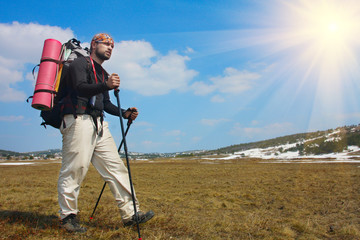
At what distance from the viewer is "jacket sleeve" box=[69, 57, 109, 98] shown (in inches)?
144

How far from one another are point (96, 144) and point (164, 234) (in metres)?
1.92

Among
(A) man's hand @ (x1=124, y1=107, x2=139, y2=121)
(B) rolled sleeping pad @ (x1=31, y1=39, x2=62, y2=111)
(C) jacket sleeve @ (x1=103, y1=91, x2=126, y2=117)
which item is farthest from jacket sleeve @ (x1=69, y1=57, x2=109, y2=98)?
(A) man's hand @ (x1=124, y1=107, x2=139, y2=121)

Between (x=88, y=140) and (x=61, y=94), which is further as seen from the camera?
(x=61, y=94)

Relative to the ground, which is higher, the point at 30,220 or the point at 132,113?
the point at 132,113

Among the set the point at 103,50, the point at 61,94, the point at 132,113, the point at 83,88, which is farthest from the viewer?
the point at 132,113

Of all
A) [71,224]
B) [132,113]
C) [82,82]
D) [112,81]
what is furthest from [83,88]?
[71,224]

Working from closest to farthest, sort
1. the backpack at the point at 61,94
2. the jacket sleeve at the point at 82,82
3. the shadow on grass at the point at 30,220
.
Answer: the jacket sleeve at the point at 82,82 < the backpack at the point at 61,94 < the shadow on grass at the point at 30,220

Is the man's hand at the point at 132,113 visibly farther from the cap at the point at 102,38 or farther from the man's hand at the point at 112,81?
the cap at the point at 102,38

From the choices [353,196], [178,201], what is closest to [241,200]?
[178,201]

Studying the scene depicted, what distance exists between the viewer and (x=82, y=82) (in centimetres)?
370

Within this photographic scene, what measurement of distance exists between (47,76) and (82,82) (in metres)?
0.57

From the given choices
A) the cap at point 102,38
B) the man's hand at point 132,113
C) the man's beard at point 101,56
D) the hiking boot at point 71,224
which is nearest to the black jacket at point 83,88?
the man's beard at point 101,56

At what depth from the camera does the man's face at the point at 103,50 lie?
4.14 m

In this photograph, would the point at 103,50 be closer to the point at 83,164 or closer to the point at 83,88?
the point at 83,88
